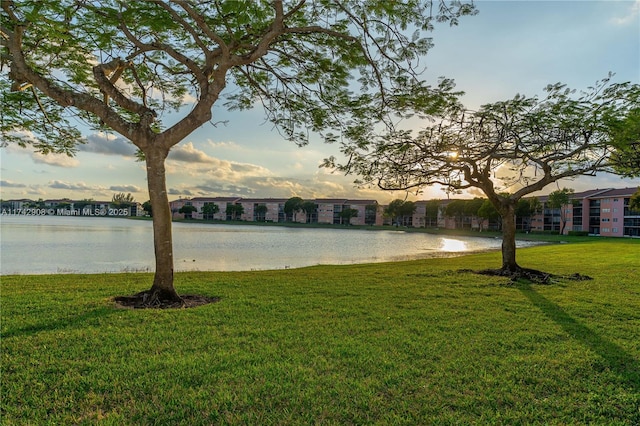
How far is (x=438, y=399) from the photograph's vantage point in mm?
3059

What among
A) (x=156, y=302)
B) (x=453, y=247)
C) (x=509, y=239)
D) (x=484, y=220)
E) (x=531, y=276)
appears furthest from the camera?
(x=484, y=220)

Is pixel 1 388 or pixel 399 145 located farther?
pixel 399 145

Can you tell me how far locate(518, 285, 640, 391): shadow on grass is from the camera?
145 inches

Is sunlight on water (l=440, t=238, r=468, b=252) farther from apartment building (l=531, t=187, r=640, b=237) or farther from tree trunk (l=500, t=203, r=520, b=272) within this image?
apartment building (l=531, t=187, r=640, b=237)

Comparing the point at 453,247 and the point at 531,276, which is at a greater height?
the point at 531,276

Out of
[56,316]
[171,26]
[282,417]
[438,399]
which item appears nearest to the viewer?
[282,417]

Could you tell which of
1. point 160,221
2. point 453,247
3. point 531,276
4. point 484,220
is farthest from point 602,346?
point 484,220

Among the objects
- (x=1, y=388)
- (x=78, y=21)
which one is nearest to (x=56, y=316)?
(x=1, y=388)

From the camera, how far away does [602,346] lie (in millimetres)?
4484

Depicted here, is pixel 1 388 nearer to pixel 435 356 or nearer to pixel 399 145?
pixel 435 356

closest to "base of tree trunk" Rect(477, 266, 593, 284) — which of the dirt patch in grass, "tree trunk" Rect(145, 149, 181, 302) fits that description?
the dirt patch in grass

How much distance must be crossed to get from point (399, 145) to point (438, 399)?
316 inches

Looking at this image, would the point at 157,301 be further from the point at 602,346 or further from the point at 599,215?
the point at 599,215

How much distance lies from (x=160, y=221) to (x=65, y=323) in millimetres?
2156
